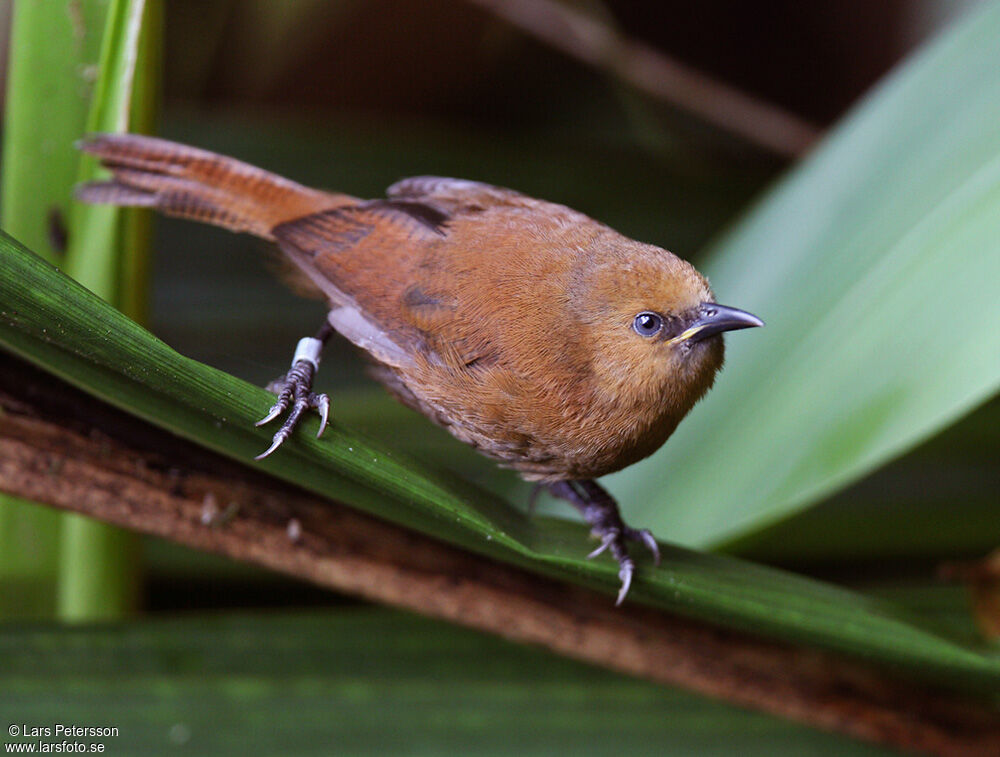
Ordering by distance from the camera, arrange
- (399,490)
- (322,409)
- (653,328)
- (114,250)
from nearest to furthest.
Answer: (399,490) < (322,409) < (114,250) < (653,328)

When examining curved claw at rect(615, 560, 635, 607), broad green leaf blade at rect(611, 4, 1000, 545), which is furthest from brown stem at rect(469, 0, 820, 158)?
curved claw at rect(615, 560, 635, 607)

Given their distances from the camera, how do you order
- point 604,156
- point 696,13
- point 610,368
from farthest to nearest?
point 696,13 < point 604,156 < point 610,368

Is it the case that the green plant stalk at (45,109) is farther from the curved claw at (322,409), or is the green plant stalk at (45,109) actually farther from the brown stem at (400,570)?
the curved claw at (322,409)

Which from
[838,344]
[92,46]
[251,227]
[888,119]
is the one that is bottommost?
[251,227]

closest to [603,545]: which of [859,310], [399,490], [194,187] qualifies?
[399,490]

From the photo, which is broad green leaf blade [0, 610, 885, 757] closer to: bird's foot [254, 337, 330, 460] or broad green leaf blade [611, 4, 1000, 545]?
broad green leaf blade [611, 4, 1000, 545]

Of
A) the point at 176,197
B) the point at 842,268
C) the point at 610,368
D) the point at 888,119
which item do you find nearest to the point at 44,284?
the point at 176,197

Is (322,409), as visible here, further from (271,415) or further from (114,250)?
(114,250)

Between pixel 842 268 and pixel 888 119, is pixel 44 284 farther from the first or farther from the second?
pixel 888 119
